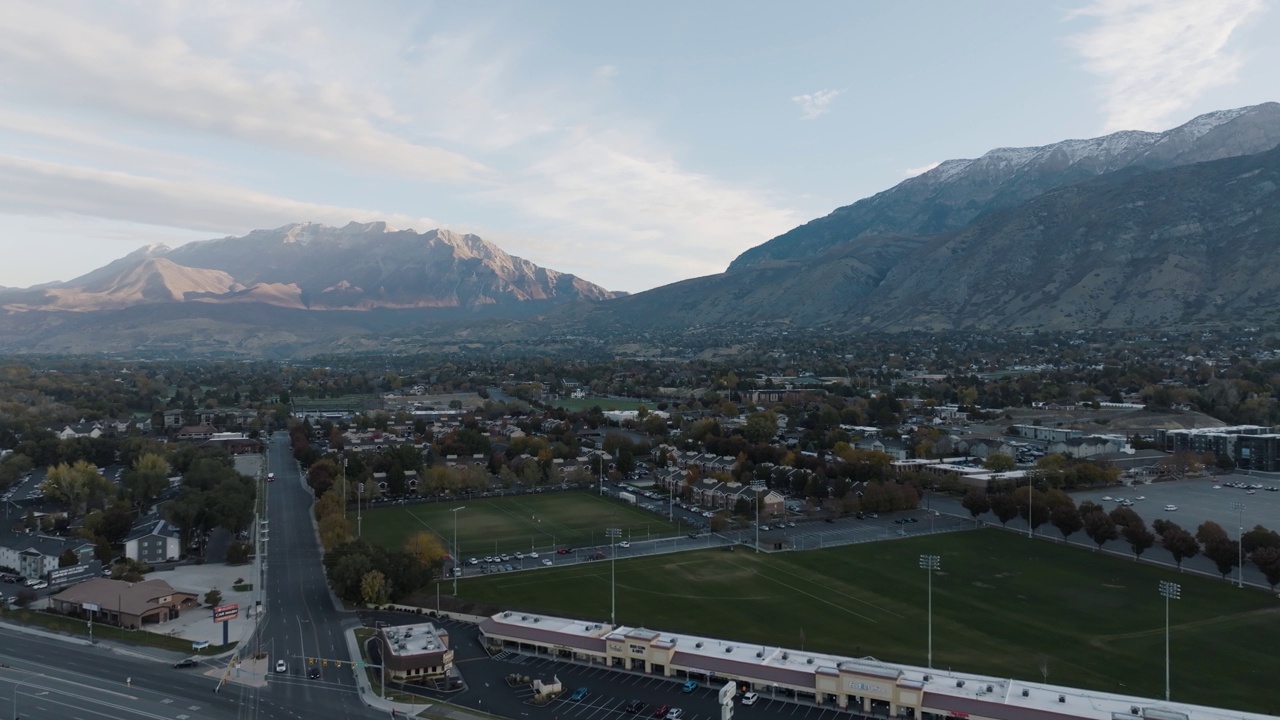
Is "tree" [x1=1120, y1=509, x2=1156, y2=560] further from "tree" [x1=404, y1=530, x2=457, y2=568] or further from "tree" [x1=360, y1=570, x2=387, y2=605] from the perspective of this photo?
"tree" [x1=360, y1=570, x2=387, y2=605]

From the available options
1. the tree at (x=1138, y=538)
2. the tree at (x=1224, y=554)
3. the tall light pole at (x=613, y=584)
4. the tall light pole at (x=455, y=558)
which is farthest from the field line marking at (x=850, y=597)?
the tree at (x=1224, y=554)

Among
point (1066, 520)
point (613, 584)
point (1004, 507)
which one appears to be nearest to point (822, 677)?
point (613, 584)

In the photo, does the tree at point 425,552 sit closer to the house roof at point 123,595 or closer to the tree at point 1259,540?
the house roof at point 123,595

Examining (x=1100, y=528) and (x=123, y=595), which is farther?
(x=1100, y=528)

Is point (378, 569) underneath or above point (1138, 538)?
above

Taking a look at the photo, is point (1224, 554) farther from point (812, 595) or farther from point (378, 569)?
point (378, 569)

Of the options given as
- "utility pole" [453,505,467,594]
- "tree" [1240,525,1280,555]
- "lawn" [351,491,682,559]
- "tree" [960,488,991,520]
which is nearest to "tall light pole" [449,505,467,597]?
"utility pole" [453,505,467,594]

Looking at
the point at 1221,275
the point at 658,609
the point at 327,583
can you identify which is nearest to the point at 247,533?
the point at 327,583
